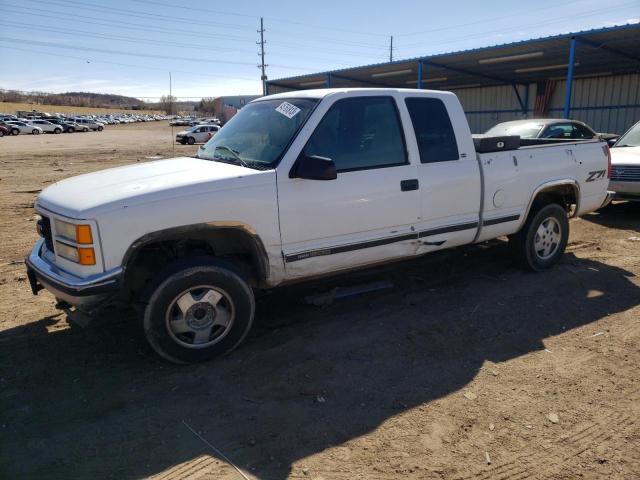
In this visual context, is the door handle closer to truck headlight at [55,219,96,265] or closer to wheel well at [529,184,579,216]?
wheel well at [529,184,579,216]

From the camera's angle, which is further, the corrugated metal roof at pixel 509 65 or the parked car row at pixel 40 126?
the parked car row at pixel 40 126

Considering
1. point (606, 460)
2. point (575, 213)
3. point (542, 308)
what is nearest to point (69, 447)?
point (606, 460)

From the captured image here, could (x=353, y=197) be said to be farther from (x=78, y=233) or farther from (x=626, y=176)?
(x=626, y=176)

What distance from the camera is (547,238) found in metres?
5.89

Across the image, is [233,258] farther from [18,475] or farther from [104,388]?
[18,475]

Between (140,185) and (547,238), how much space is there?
4.64 m

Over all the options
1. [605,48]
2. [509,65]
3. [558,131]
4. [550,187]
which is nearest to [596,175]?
[550,187]

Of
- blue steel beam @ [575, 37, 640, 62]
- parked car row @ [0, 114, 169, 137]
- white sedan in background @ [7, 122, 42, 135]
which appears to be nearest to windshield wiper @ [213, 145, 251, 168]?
blue steel beam @ [575, 37, 640, 62]

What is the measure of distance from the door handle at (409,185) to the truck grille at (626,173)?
5.86 m

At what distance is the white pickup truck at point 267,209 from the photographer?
11.3 feet

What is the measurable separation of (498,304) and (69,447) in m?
3.88

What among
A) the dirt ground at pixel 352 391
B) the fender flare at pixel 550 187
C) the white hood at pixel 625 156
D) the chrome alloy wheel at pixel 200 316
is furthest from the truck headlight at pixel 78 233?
the white hood at pixel 625 156

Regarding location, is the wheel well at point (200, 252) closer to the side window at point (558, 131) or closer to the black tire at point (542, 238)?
the black tire at point (542, 238)

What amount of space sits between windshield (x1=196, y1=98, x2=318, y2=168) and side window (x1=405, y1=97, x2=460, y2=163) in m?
1.05
